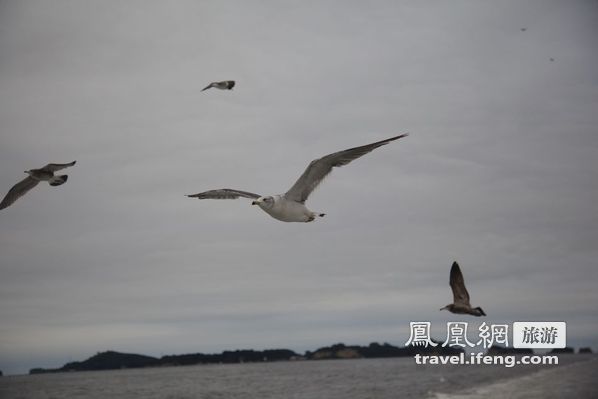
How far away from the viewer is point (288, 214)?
14508 mm

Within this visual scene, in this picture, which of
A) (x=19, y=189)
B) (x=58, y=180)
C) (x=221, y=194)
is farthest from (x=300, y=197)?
(x=19, y=189)

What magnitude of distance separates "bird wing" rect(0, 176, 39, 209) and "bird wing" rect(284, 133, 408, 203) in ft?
24.4

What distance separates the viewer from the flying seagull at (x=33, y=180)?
17594 millimetres

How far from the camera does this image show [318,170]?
14109 millimetres

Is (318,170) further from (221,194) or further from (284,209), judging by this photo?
(221,194)

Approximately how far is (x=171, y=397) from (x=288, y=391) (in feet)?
38.4

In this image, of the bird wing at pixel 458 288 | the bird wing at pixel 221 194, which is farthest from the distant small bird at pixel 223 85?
the bird wing at pixel 458 288

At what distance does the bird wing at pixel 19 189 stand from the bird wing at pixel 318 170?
7.43m

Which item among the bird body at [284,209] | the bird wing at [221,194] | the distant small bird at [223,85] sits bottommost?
the bird body at [284,209]

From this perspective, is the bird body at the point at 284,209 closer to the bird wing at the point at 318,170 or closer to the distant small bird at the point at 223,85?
the bird wing at the point at 318,170

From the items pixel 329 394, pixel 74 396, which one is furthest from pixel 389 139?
pixel 74 396

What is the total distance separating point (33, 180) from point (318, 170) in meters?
8.06

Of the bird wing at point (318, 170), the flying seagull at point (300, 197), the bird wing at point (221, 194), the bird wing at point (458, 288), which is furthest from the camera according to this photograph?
the bird wing at point (458, 288)

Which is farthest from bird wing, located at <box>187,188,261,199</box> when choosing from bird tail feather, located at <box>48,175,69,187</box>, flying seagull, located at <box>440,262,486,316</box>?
flying seagull, located at <box>440,262,486,316</box>
